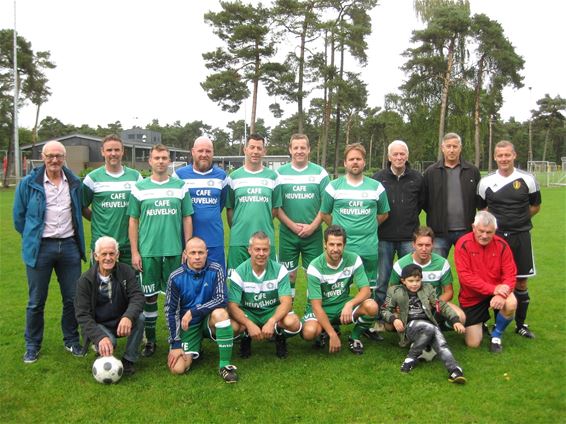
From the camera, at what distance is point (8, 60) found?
105ft

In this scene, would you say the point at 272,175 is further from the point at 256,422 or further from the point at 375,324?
the point at 256,422

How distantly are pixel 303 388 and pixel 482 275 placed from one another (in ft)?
7.00

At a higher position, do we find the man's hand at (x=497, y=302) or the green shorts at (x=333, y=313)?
the man's hand at (x=497, y=302)

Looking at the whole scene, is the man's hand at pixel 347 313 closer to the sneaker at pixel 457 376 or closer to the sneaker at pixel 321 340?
the sneaker at pixel 321 340

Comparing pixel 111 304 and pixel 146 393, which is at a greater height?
pixel 111 304

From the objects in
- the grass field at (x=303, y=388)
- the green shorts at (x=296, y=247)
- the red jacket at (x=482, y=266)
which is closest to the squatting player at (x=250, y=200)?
the green shorts at (x=296, y=247)

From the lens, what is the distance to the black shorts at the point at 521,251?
504 cm

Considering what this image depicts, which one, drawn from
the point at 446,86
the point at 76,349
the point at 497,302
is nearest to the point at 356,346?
the point at 497,302

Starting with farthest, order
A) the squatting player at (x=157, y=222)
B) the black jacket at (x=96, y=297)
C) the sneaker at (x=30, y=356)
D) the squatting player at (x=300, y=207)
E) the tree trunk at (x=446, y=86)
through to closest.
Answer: the tree trunk at (x=446, y=86) < the squatting player at (x=300, y=207) < the squatting player at (x=157, y=222) < the sneaker at (x=30, y=356) < the black jacket at (x=96, y=297)

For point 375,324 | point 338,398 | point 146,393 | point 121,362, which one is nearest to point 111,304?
point 121,362

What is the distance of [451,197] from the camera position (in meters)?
5.19

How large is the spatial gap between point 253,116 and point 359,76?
731 centimetres

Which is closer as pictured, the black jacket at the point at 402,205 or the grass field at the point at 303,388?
the grass field at the point at 303,388

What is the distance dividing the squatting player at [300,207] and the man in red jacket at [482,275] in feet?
4.85
